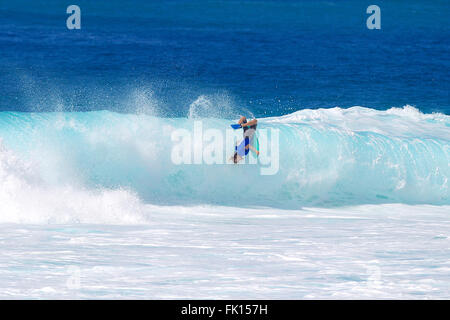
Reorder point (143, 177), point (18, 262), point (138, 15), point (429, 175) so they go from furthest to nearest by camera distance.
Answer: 1. point (138, 15)
2. point (429, 175)
3. point (143, 177)
4. point (18, 262)

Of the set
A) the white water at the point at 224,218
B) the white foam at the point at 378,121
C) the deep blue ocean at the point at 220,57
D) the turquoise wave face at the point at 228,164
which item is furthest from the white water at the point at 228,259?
the deep blue ocean at the point at 220,57

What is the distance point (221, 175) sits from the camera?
1572 centimetres

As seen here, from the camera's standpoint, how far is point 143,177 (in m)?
15.4

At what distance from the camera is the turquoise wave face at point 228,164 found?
599 inches

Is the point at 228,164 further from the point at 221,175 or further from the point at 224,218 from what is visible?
the point at 224,218

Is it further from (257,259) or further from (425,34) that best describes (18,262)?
(425,34)

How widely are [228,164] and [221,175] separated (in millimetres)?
366

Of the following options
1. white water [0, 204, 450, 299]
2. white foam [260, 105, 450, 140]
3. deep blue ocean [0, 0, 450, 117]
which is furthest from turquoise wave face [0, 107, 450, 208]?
deep blue ocean [0, 0, 450, 117]

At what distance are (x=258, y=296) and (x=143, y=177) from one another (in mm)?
7757

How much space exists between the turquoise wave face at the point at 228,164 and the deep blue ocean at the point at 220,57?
8.17ft

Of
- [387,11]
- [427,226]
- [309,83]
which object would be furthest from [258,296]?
[387,11]

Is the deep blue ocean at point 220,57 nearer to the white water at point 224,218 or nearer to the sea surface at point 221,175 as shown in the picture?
the sea surface at point 221,175
